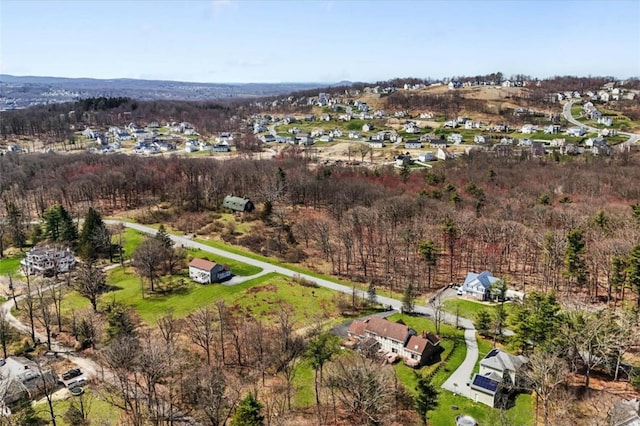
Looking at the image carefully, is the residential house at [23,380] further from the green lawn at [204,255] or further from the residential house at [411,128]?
the residential house at [411,128]

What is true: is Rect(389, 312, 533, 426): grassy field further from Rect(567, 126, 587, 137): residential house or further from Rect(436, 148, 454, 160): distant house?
Rect(567, 126, 587, 137): residential house

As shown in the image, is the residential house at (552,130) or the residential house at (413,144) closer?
the residential house at (413,144)

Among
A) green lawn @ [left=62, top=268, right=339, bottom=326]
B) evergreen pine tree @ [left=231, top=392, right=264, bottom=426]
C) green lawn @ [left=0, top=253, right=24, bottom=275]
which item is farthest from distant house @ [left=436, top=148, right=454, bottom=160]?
evergreen pine tree @ [left=231, top=392, right=264, bottom=426]

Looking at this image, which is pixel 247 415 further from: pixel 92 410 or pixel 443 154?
pixel 443 154

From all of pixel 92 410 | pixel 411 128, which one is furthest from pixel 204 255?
pixel 411 128

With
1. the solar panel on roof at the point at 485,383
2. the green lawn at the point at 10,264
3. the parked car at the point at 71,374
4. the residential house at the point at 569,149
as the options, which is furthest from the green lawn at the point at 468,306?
the residential house at the point at 569,149
